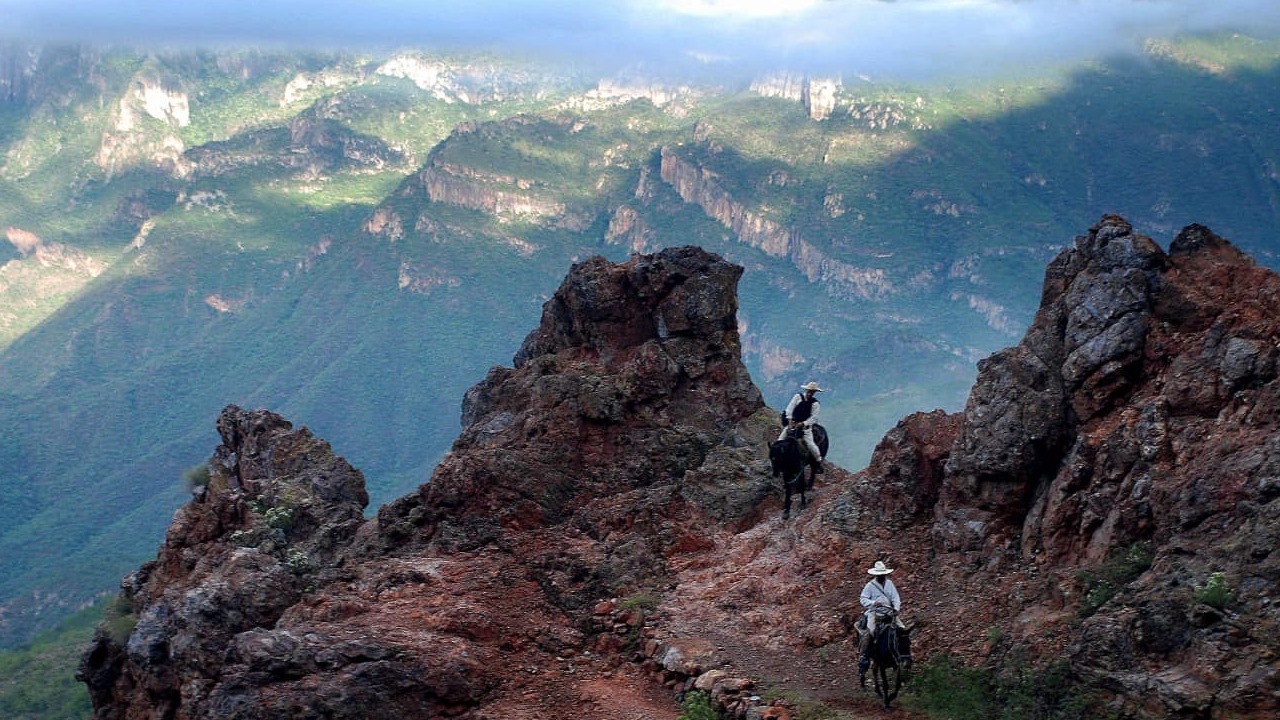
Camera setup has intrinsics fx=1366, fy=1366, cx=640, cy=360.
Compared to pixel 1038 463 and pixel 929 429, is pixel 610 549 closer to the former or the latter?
pixel 929 429

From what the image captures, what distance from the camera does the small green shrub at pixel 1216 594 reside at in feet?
53.8

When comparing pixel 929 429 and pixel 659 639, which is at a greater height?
pixel 929 429

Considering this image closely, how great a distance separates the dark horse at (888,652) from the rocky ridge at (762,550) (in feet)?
3.00

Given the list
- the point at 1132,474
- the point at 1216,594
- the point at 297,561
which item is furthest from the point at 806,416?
the point at 1216,594

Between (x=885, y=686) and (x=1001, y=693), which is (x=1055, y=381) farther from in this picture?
(x=885, y=686)

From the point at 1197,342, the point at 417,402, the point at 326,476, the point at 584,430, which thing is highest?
the point at 1197,342

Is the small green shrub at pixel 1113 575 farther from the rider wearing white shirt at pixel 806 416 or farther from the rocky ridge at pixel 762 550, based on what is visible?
the rider wearing white shirt at pixel 806 416

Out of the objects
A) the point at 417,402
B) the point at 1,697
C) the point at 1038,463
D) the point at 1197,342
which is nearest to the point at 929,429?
the point at 1038,463

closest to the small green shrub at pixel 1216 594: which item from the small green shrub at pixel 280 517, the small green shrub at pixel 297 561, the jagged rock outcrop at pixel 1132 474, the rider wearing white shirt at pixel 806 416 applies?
the jagged rock outcrop at pixel 1132 474

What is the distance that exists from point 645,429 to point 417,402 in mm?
→ 173861

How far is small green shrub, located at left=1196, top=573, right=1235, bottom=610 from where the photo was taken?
53.8 feet

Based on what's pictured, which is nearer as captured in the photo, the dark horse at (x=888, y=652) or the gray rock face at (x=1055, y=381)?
the dark horse at (x=888, y=652)

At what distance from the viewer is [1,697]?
76.1 meters

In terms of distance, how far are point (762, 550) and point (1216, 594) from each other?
9.92m
